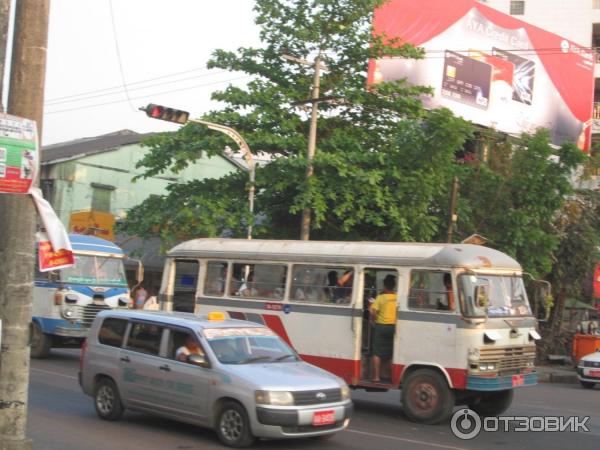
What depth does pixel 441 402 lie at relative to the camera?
11828 mm

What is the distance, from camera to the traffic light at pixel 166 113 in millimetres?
17844

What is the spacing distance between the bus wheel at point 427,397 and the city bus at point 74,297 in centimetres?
923

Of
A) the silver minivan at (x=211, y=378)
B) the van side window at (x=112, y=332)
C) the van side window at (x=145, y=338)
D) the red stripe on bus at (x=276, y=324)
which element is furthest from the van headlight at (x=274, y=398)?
the red stripe on bus at (x=276, y=324)

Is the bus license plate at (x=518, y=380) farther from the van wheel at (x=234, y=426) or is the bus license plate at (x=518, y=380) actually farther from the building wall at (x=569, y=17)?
the building wall at (x=569, y=17)

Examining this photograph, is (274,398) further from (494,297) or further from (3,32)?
(3,32)

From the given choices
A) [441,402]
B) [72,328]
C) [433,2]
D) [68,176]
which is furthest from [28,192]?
[68,176]

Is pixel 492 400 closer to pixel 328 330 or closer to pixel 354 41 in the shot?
pixel 328 330

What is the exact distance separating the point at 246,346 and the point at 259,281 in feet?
13.4

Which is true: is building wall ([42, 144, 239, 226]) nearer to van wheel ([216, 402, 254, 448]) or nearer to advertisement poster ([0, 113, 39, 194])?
van wheel ([216, 402, 254, 448])

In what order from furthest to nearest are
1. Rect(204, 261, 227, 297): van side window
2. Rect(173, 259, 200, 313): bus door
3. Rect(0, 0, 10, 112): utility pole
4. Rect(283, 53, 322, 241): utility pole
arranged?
Rect(283, 53, 322, 241): utility pole
Rect(173, 259, 200, 313): bus door
Rect(204, 261, 227, 297): van side window
Rect(0, 0, 10, 112): utility pole

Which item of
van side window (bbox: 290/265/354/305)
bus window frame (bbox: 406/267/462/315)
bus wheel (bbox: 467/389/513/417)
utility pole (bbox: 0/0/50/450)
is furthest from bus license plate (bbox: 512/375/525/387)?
utility pole (bbox: 0/0/50/450)

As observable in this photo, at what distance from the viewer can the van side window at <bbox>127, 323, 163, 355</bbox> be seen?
10516mm

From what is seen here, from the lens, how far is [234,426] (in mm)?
9352

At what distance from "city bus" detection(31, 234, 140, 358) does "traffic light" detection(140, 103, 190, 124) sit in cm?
393
